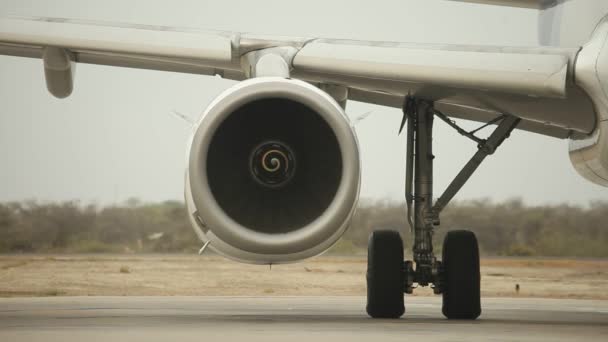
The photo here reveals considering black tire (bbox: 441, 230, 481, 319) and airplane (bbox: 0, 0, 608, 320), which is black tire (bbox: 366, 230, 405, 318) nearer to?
airplane (bbox: 0, 0, 608, 320)

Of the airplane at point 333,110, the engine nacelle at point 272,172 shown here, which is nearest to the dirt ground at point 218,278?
the airplane at point 333,110

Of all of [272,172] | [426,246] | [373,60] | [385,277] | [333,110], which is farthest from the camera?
[426,246]

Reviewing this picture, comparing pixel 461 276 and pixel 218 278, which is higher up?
pixel 218 278

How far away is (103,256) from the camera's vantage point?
2317 centimetres

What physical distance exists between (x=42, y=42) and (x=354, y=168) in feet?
9.03

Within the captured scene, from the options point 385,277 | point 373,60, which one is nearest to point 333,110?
point 373,60

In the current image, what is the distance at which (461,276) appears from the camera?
31.6 ft

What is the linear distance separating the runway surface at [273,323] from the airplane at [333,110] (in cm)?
52

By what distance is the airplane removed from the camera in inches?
292

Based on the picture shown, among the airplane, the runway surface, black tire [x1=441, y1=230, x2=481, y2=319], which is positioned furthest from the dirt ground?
the airplane

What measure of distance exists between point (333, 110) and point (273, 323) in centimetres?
185

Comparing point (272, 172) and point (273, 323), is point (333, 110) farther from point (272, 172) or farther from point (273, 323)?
point (273, 323)

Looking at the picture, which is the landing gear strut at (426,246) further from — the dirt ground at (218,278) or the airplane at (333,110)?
the dirt ground at (218,278)

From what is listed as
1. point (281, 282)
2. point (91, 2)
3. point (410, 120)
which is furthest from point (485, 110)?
point (91, 2)
